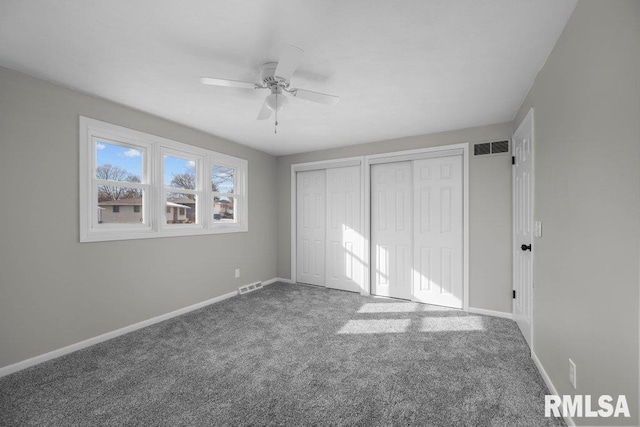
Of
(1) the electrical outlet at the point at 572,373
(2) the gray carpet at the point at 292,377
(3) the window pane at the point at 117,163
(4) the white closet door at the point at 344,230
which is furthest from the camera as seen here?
(4) the white closet door at the point at 344,230

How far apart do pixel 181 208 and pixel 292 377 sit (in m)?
2.56

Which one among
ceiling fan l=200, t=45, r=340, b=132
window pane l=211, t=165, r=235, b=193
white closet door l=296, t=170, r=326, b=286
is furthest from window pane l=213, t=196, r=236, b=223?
ceiling fan l=200, t=45, r=340, b=132

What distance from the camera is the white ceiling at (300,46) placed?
5.07ft

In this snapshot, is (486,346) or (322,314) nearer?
(486,346)

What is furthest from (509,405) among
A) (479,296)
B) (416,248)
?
(416,248)

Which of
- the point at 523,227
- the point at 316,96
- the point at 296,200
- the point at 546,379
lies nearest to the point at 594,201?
the point at 546,379

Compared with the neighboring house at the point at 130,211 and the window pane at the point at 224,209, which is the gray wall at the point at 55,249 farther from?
the window pane at the point at 224,209

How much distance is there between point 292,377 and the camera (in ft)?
6.95

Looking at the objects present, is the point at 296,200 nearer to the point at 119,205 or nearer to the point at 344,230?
the point at 344,230

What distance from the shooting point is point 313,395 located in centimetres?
190

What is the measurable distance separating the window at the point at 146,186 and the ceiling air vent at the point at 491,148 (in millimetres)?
3383

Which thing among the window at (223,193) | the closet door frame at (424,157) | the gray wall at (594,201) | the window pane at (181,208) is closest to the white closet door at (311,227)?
the closet door frame at (424,157)

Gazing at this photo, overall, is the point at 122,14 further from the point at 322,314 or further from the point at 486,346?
the point at 486,346

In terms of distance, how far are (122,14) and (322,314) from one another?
129 inches
